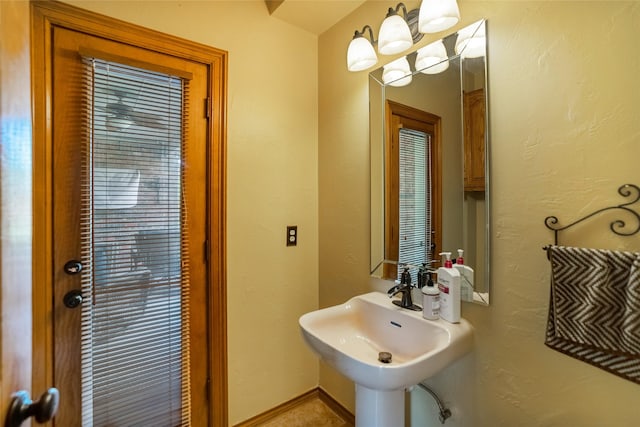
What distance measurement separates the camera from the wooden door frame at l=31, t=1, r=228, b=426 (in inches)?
45.1

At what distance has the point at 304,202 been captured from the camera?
192 centimetres

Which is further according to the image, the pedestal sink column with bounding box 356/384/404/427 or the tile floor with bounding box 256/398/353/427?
the tile floor with bounding box 256/398/353/427

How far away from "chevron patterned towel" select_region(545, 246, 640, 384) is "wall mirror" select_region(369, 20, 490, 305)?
0.83 ft

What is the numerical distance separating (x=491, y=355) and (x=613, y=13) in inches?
46.3

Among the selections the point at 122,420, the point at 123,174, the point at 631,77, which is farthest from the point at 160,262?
the point at 631,77

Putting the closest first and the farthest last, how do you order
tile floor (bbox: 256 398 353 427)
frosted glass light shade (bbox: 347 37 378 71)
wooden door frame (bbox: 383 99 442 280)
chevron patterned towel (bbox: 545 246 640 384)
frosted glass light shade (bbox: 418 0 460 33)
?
1. chevron patterned towel (bbox: 545 246 640 384)
2. frosted glass light shade (bbox: 418 0 460 33)
3. wooden door frame (bbox: 383 99 442 280)
4. frosted glass light shade (bbox: 347 37 378 71)
5. tile floor (bbox: 256 398 353 427)

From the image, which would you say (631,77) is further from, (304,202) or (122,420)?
(122,420)

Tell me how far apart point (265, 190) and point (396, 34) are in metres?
1.03

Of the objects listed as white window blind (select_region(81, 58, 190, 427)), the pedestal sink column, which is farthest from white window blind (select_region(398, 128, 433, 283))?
Answer: white window blind (select_region(81, 58, 190, 427))

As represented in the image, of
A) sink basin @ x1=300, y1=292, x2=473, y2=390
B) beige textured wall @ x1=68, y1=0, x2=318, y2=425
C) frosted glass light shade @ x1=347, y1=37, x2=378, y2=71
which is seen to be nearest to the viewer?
sink basin @ x1=300, y1=292, x2=473, y2=390

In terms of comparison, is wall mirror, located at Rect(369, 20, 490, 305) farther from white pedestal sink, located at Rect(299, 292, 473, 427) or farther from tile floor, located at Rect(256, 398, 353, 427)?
tile floor, located at Rect(256, 398, 353, 427)

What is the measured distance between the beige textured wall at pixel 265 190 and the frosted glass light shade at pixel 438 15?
0.90m

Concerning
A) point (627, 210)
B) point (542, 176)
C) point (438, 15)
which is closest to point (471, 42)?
point (438, 15)

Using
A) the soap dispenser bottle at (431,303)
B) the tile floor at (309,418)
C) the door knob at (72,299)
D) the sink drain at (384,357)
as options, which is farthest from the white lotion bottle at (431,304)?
the door knob at (72,299)
